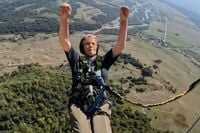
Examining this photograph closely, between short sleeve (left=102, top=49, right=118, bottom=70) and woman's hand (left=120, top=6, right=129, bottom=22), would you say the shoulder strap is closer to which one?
short sleeve (left=102, top=49, right=118, bottom=70)

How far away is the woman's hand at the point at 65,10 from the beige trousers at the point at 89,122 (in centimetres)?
130

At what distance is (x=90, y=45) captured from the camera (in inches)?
248

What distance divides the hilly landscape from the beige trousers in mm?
501

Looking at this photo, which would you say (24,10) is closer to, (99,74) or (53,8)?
(53,8)

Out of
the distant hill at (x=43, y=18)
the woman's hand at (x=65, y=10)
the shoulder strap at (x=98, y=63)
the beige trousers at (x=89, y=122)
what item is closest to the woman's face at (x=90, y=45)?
the shoulder strap at (x=98, y=63)

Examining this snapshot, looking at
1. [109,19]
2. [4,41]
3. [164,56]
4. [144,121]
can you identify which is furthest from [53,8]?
[144,121]

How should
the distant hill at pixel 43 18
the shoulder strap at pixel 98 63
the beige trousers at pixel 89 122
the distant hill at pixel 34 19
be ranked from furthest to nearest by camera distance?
the distant hill at pixel 43 18, the distant hill at pixel 34 19, the shoulder strap at pixel 98 63, the beige trousers at pixel 89 122

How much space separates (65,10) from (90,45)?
680mm

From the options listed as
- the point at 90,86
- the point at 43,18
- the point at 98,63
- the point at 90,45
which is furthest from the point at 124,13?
the point at 43,18

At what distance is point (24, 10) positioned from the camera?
188750 mm

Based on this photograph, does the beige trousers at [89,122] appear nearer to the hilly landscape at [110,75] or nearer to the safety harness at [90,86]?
the safety harness at [90,86]

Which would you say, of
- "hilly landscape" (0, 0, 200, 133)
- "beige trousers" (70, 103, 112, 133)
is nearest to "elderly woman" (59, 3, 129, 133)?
"beige trousers" (70, 103, 112, 133)

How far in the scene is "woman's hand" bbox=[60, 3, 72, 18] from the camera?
5.92 m

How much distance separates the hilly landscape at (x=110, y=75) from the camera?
5959cm
